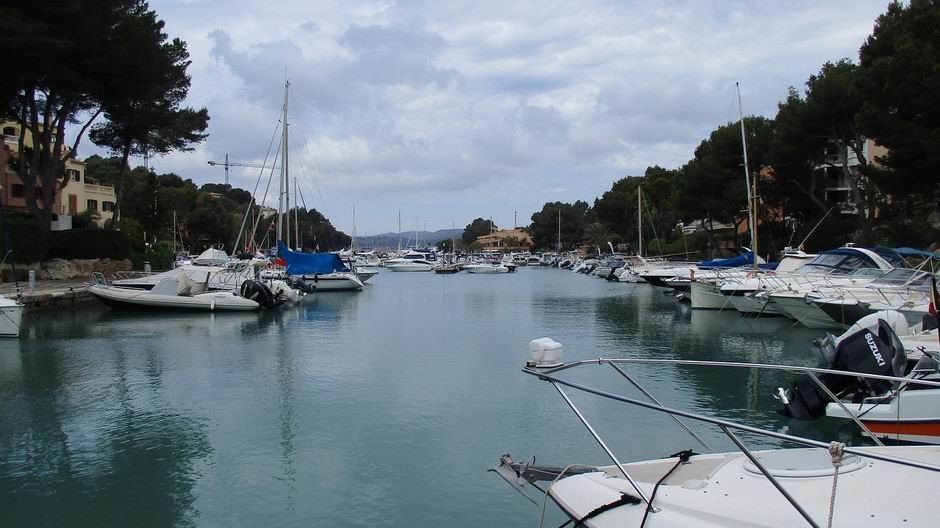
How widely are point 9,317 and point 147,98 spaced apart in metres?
20.3

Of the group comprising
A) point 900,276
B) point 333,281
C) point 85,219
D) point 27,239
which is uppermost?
point 85,219

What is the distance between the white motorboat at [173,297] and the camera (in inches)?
1233

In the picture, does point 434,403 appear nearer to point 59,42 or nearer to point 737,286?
point 737,286

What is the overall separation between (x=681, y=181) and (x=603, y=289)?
1396 cm

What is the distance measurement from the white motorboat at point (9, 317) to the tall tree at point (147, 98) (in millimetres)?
17356

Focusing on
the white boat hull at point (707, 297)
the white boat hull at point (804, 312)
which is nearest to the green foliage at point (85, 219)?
the white boat hull at point (707, 297)

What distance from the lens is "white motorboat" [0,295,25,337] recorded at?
22.0 meters

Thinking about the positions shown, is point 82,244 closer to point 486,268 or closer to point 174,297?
point 174,297

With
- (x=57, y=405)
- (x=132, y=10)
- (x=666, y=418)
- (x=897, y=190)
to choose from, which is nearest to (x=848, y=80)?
(x=897, y=190)

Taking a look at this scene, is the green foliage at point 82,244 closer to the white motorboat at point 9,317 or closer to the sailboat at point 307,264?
the sailboat at point 307,264

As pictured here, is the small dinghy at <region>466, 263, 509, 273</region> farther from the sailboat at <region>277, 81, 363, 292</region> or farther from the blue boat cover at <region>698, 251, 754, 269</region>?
the blue boat cover at <region>698, 251, 754, 269</region>

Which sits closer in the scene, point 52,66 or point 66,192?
point 52,66

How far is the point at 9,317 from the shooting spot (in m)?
22.1

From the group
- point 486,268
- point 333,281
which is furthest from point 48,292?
point 486,268
